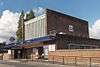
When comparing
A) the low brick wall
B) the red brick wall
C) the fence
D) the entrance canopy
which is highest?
the red brick wall

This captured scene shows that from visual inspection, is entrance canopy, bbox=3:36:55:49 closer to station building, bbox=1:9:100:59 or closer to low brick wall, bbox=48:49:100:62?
station building, bbox=1:9:100:59

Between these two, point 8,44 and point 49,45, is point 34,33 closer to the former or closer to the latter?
point 8,44

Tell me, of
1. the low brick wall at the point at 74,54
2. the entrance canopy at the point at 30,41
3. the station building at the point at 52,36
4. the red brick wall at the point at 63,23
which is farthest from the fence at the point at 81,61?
the red brick wall at the point at 63,23

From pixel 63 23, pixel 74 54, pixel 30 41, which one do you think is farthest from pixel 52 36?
pixel 63 23

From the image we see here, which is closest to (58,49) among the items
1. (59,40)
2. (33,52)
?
(59,40)

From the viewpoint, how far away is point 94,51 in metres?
38.6

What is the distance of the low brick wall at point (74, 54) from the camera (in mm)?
38594

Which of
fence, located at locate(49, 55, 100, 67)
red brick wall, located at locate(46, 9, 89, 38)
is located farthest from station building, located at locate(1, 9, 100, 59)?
fence, located at locate(49, 55, 100, 67)

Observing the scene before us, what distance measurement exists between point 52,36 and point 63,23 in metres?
17.9

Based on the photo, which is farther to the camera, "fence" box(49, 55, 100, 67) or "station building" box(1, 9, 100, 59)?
"station building" box(1, 9, 100, 59)

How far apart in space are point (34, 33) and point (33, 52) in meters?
11.4

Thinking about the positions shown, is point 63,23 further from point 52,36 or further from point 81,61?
point 81,61

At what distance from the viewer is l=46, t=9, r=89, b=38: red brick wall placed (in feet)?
201

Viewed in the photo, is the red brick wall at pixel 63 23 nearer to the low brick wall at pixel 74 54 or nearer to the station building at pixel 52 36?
the station building at pixel 52 36
